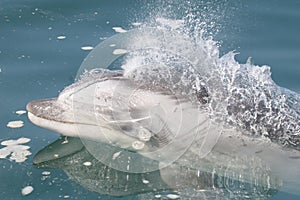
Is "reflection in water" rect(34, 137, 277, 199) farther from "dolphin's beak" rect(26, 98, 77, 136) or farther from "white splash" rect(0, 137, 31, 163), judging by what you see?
"dolphin's beak" rect(26, 98, 77, 136)

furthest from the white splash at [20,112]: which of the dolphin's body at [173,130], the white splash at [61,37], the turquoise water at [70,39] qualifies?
the white splash at [61,37]

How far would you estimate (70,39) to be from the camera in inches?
377

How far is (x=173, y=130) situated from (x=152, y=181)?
51 cm

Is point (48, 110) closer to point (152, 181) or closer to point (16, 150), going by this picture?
point (16, 150)

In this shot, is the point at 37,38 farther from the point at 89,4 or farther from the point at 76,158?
the point at 76,158

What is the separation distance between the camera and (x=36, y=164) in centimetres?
681

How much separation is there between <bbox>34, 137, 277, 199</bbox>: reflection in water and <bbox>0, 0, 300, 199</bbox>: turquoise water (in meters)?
0.17

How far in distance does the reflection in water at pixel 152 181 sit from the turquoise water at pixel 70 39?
172 millimetres

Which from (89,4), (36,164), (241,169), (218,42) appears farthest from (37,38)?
(241,169)

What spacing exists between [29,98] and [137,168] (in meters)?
1.84

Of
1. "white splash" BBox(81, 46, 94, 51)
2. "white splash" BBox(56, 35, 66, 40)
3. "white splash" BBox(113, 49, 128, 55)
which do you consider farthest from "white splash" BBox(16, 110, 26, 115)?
"white splash" BBox(56, 35, 66, 40)

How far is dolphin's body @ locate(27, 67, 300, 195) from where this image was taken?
6.52 metres

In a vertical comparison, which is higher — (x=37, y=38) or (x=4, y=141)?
(x=37, y=38)

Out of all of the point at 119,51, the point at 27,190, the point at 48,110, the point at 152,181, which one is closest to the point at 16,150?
the point at 48,110
